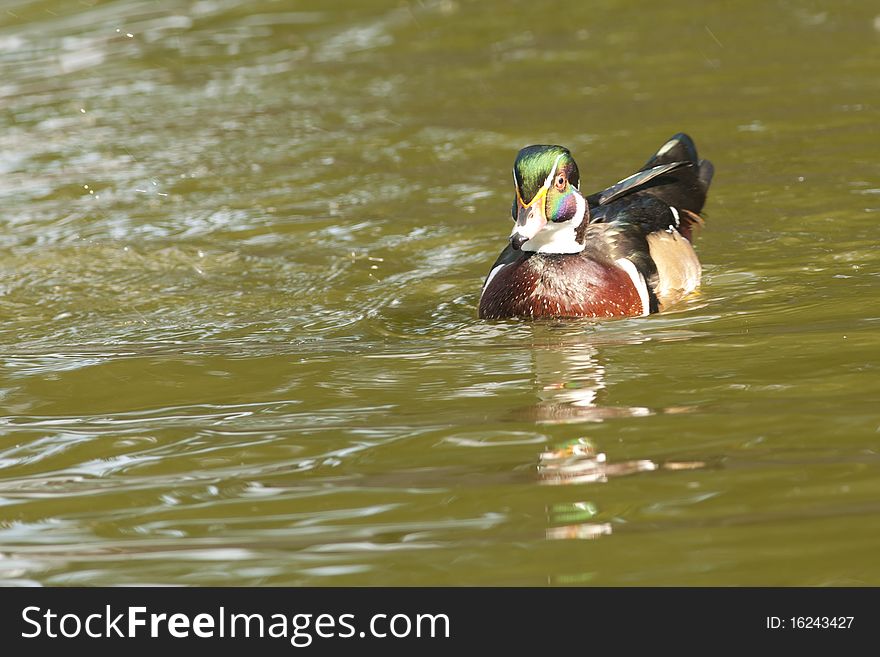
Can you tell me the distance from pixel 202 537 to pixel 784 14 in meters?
12.2

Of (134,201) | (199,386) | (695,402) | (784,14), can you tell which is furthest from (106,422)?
(784,14)

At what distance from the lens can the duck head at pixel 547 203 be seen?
6836mm

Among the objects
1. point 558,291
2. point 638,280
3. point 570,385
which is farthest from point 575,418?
point 638,280

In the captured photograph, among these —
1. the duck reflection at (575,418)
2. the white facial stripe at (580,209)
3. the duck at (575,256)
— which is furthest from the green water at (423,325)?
the white facial stripe at (580,209)

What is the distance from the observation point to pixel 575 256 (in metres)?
7.25

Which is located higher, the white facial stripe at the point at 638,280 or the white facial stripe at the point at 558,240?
the white facial stripe at the point at 558,240

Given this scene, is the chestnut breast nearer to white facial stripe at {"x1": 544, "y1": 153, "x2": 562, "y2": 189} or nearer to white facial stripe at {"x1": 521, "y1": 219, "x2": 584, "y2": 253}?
white facial stripe at {"x1": 521, "y1": 219, "x2": 584, "y2": 253}

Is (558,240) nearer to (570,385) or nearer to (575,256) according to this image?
(575,256)

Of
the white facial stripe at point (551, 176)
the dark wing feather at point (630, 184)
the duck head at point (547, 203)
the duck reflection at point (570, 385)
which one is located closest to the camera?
the duck reflection at point (570, 385)

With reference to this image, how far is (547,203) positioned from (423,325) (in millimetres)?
909

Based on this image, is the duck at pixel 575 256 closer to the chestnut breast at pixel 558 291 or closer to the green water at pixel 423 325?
the chestnut breast at pixel 558 291

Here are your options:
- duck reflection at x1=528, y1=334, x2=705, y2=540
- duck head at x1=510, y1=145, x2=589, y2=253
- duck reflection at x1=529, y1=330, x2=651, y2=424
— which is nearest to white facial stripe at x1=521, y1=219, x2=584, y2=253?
duck head at x1=510, y1=145, x2=589, y2=253
